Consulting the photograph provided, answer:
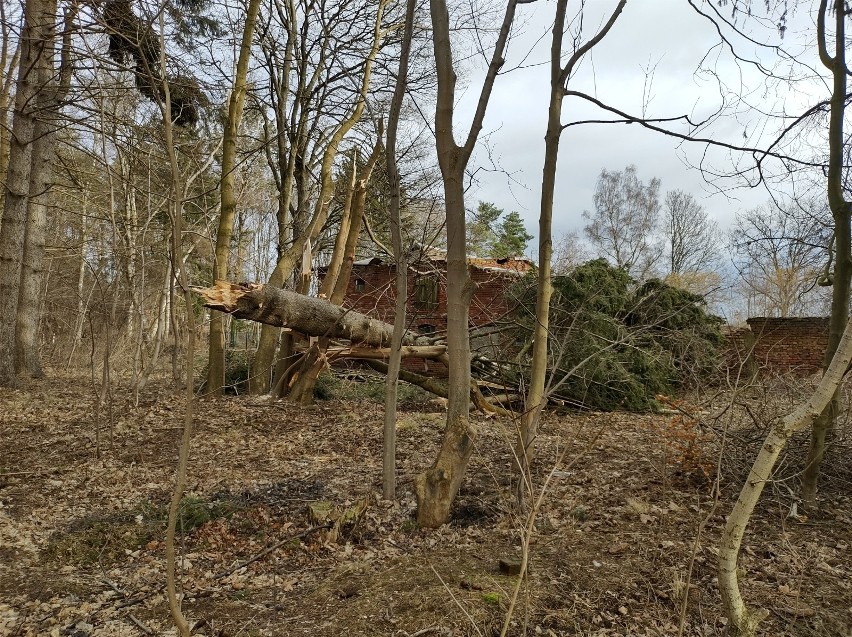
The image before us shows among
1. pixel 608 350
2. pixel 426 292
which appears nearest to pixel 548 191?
pixel 426 292

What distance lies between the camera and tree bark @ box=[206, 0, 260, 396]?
9.27 meters

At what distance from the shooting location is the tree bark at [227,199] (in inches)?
365

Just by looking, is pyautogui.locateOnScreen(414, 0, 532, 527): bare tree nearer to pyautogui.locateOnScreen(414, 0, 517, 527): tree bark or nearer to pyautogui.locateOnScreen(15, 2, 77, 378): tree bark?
pyautogui.locateOnScreen(414, 0, 517, 527): tree bark

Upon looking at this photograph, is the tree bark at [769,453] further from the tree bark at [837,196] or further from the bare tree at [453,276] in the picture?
the tree bark at [837,196]

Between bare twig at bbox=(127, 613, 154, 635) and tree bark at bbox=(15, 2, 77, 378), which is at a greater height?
tree bark at bbox=(15, 2, 77, 378)

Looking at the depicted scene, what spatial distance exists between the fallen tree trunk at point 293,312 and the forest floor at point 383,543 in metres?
1.59

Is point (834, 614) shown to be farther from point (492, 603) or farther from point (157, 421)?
point (157, 421)

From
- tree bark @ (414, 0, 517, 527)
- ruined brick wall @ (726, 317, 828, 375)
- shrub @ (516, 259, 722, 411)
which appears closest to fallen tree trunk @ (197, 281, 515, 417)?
shrub @ (516, 259, 722, 411)

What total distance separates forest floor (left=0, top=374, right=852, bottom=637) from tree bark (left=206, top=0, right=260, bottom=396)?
256 centimetres

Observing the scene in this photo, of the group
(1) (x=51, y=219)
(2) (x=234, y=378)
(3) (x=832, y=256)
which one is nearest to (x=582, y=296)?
(3) (x=832, y=256)

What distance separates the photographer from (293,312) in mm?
7328

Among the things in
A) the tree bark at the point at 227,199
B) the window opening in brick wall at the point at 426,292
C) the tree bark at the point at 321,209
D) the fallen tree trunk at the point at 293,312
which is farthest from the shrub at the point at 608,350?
the tree bark at the point at 227,199

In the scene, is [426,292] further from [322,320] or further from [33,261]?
[33,261]

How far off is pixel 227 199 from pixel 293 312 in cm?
334
